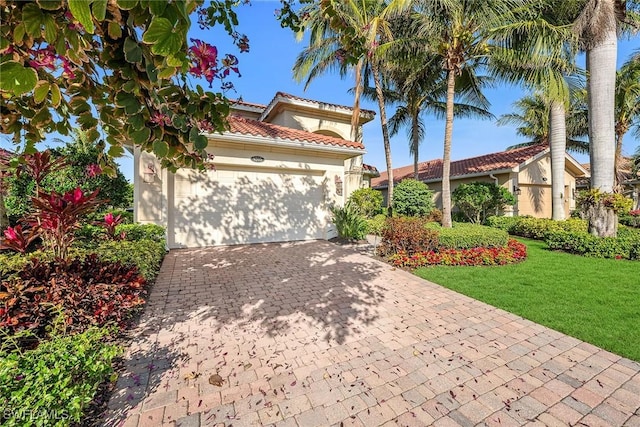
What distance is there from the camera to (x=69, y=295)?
3248 mm

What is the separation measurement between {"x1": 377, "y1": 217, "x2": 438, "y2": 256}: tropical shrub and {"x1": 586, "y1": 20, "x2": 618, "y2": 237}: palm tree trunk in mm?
6541

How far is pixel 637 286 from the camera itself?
562 centimetres

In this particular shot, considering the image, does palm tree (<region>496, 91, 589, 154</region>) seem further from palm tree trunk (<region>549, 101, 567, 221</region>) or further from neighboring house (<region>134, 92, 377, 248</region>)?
neighboring house (<region>134, 92, 377, 248</region>)

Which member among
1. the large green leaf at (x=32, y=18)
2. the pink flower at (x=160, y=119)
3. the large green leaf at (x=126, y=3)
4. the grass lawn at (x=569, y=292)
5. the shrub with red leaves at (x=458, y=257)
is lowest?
the grass lawn at (x=569, y=292)

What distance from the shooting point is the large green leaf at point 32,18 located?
110 cm

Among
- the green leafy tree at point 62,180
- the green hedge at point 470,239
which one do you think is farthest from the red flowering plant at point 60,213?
the green hedge at point 470,239

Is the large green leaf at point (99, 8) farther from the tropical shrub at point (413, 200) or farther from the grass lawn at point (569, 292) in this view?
the tropical shrub at point (413, 200)

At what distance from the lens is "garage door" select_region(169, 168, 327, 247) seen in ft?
29.5

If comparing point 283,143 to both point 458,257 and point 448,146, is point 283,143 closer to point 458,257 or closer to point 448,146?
point 448,146

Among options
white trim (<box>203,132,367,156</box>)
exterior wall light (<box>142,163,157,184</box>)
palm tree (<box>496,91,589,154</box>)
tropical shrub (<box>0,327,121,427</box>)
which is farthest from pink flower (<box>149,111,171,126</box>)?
palm tree (<box>496,91,589,154</box>)

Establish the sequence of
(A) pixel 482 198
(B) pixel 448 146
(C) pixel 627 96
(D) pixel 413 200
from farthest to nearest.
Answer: (C) pixel 627 96
(A) pixel 482 198
(D) pixel 413 200
(B) pixel 448 146

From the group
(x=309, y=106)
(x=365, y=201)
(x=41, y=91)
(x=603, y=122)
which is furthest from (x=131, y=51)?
(x=603, y=122)

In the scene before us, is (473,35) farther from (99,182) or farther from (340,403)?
(99,182)

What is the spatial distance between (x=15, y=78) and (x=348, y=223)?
31.8 ft
